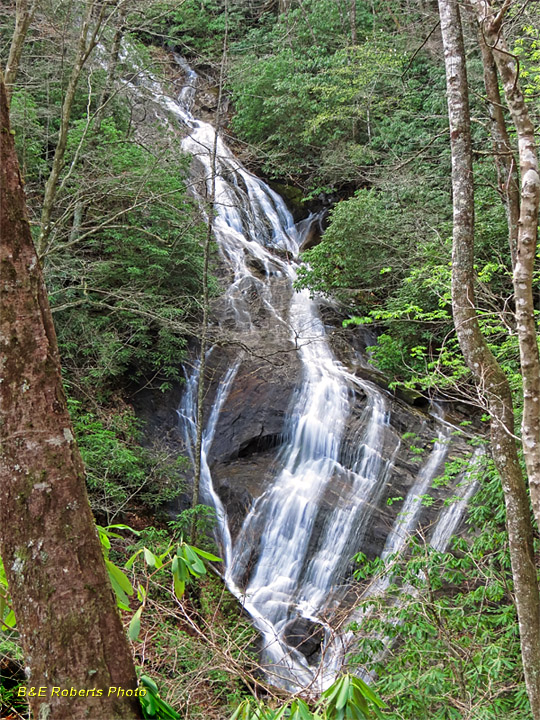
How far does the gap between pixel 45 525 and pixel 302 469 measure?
838cm

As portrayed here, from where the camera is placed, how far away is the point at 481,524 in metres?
5.93

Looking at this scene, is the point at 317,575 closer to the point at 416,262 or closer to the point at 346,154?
the point at 416,262

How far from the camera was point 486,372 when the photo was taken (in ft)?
14.4

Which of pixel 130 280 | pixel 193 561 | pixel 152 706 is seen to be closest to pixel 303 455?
pixel 130 280

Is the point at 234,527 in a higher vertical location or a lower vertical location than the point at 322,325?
lower

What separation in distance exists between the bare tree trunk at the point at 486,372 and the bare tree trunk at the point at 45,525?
3.04 m

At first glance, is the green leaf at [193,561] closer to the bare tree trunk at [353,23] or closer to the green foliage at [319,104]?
the green foliage at [319,104]

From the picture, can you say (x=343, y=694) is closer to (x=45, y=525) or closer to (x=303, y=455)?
(x=45, y=525)

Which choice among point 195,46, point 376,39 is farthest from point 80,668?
point 195,46

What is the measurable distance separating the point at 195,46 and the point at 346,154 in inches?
389

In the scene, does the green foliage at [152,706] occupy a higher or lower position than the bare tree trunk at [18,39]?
lower

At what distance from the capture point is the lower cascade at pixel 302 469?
8.27 meters

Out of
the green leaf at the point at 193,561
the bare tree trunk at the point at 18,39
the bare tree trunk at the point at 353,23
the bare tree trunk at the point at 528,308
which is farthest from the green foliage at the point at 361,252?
the green leaf at the point at 193,561

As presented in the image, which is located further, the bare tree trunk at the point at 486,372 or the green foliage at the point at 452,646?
the green foliage at the point at 452,646
